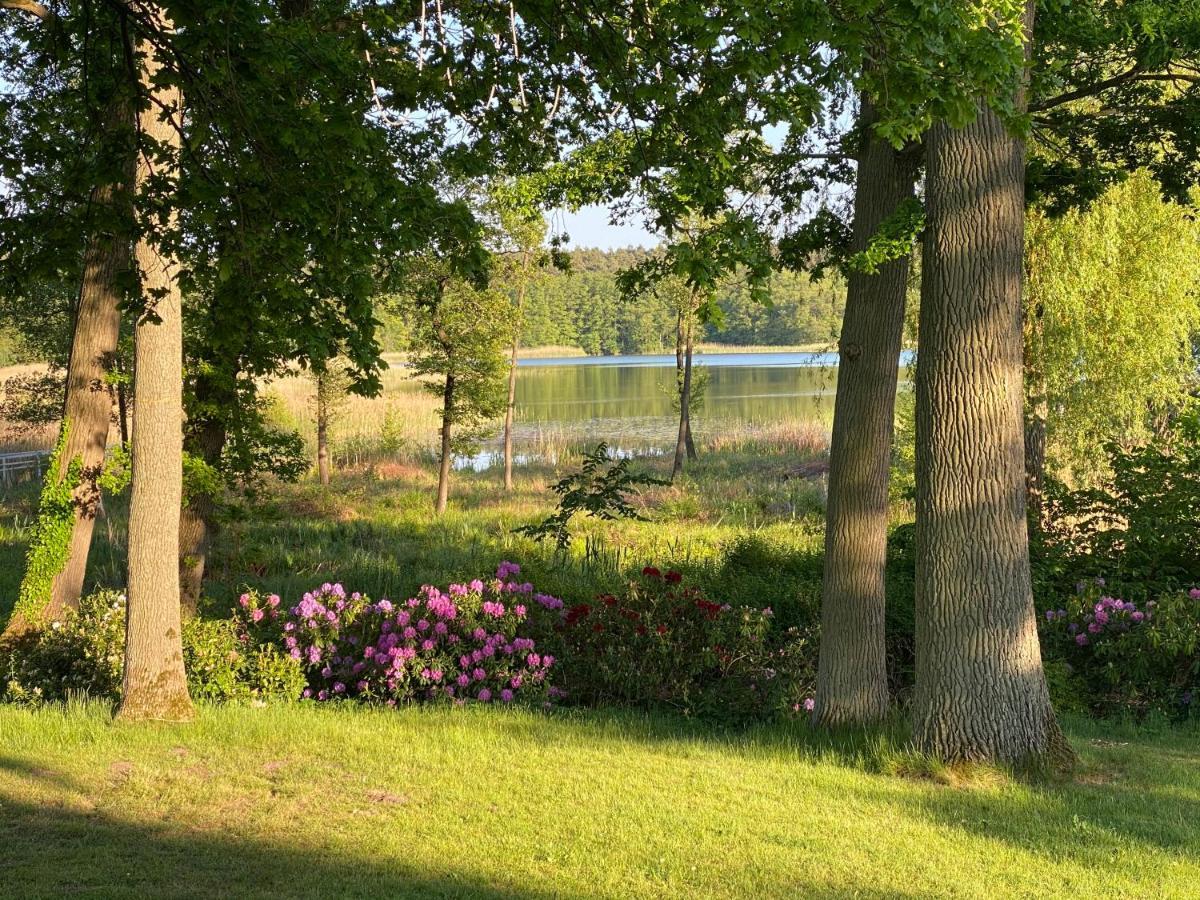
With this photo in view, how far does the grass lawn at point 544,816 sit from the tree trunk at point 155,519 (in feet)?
1.35

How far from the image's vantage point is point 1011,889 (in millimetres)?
4539

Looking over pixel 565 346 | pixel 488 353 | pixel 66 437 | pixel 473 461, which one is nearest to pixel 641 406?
pixel 473 461

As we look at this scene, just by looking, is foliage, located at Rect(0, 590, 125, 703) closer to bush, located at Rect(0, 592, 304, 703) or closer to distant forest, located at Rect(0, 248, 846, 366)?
bush, located at Rect(0, 592, 304, 703)

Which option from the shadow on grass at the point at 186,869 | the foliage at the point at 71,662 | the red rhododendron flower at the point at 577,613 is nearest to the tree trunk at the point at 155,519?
the foliage at the point at 71,662

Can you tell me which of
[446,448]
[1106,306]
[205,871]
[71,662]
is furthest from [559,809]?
[446,448]

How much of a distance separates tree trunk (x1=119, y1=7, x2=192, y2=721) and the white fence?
20.1 m

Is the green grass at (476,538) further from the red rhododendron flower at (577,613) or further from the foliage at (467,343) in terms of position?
the foliage at (467,343)

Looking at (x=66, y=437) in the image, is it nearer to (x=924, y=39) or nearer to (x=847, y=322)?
(x=847, y=322)

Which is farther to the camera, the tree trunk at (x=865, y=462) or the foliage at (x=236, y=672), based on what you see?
the foliage at (x=236, y=672)

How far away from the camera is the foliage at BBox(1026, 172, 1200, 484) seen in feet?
46.7

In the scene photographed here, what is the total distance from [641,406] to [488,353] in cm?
3119

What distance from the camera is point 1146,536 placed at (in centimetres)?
1002

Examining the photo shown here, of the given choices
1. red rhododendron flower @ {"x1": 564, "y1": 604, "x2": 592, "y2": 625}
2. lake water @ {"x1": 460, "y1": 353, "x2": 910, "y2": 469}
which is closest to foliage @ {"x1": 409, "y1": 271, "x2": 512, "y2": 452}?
lake water @ {"x1": 460, "y1": 353, "x2": 910, "y2": 469}

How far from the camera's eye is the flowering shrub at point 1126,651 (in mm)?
8641
